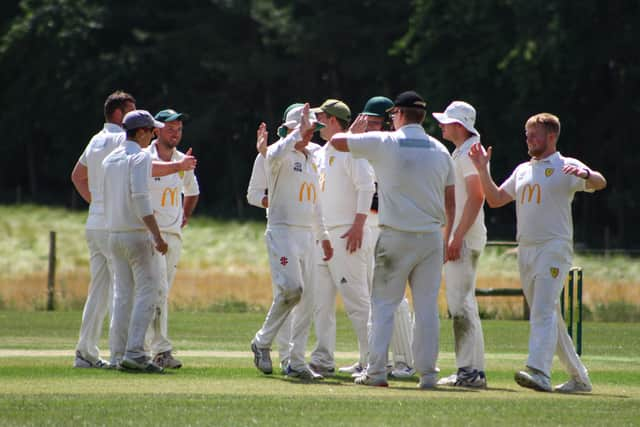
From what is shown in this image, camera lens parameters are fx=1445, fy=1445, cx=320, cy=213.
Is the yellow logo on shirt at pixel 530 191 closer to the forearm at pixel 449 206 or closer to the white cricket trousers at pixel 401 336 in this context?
the forearm at pixel 449 206

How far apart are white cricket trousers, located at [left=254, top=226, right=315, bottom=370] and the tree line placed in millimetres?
30551

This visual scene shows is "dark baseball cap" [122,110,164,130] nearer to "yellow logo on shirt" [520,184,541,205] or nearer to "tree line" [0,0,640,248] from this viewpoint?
"yellow logo on shirt" [520,184,541,205]

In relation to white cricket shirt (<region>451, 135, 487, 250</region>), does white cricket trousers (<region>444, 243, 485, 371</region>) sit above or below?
below

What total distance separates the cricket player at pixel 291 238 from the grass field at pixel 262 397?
0.27 metres

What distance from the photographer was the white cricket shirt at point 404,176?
11180 millimetres

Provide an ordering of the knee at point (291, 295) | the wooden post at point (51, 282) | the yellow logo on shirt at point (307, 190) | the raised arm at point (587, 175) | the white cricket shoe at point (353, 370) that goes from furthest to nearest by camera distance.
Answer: the wooden post at point (51, 282), the white cricket shoe at point (353, 370), the yellow logo on shirt at point (307, 190), the knee at point (291, 295), the raised arm at point (587, 175)

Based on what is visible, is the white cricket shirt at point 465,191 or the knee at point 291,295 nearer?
the white cricket shirt at point 465,191

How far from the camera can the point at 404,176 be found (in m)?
11.2

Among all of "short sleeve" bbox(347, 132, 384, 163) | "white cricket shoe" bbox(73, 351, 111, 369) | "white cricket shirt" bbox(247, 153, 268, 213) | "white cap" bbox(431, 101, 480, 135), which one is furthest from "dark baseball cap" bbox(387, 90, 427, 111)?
"white cricket shoe" bbox(73, 351, 111, 369)

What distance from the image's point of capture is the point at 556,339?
37.7 feet

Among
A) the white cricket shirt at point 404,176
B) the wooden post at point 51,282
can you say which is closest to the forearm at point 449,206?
the white cricket shirt at point 404,176

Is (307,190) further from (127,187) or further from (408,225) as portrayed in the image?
(127,187)

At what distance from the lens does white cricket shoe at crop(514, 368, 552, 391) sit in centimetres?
1130

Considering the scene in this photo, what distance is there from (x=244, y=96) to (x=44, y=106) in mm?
8217
